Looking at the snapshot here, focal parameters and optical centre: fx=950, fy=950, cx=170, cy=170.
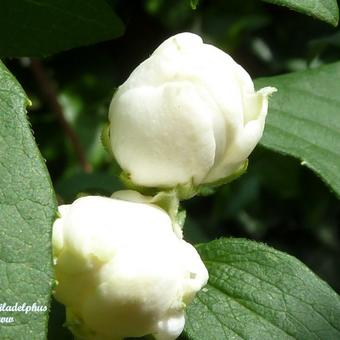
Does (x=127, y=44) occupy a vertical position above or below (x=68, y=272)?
below

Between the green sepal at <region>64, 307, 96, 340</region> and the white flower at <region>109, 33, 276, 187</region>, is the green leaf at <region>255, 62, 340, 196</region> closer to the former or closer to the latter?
the white flower at <region>109, 33, 276, 187</region>

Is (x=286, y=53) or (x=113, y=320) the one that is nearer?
(x=113, y=320)

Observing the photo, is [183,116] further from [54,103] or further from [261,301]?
[54,103]

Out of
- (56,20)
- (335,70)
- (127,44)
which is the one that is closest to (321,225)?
(127,44)

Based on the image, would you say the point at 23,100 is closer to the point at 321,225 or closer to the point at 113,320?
the point at 113,320

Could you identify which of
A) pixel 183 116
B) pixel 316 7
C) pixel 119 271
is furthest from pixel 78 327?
pixel 316 7

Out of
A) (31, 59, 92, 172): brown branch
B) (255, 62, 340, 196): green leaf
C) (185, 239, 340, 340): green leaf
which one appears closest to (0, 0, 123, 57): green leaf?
(255, 62, 340, 196): green leaf
